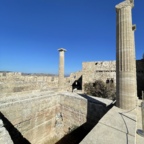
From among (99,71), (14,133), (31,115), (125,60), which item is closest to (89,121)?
(31,115)

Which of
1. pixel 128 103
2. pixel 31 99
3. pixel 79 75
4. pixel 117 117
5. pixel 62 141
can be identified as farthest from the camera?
pixel 79 75

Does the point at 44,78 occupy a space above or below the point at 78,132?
above

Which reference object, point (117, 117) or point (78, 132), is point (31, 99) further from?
point (117, 117)

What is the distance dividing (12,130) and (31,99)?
5.45 ft

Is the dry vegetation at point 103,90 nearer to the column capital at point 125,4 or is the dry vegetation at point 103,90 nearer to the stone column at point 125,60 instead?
the stone column at point 125,60

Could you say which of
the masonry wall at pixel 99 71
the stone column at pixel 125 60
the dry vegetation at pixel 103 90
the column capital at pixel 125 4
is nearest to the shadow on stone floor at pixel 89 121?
the stone column at pixel 125 60

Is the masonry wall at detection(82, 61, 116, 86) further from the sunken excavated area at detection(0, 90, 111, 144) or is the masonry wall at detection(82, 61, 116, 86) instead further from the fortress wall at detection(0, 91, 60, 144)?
the fortress wall at detection(0, 91, 60, 144)

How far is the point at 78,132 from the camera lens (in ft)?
22.3

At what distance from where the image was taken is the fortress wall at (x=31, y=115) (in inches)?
217

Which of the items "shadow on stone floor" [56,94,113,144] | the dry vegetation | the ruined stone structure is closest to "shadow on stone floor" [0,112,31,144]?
"shadow on stone floor" [56,94,113,144]

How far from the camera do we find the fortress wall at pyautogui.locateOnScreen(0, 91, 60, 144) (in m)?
5.50

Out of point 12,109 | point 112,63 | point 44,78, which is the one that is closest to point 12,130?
point 12,109

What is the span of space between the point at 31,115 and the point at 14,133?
1160 mm

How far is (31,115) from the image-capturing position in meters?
6.43
